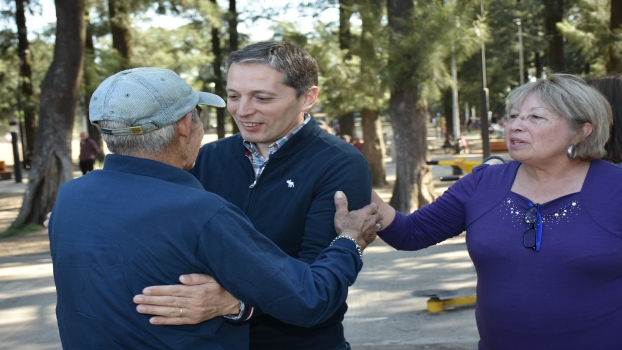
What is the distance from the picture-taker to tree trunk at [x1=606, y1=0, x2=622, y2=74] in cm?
1327

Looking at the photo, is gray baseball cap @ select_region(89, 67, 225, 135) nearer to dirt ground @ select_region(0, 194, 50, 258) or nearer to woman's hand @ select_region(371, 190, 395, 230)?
woman's hand @ select_region(371, 190, 395, 230)

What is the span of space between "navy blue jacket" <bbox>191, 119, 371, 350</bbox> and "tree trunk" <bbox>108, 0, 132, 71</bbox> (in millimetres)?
17111

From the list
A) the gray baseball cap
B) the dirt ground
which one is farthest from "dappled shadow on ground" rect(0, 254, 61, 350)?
the gray baseball cap

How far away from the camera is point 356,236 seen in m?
2.40

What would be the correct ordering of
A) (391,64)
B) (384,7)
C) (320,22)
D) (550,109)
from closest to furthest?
(550,109)
(391,64)
(384,7)
(320,22)

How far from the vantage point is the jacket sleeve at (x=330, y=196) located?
243 cm

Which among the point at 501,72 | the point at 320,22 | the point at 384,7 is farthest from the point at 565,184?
the point at 501,72

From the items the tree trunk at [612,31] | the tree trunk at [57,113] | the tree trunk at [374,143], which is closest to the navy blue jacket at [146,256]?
the tree trunk at [57,113]

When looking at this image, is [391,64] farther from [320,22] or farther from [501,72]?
[501,72]

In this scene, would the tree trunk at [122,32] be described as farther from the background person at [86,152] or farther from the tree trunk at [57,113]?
the tree trunk at [57,113]

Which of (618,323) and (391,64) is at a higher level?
(391,64)

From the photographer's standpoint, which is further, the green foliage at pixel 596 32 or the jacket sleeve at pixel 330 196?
the green foliage at pixel 596 32

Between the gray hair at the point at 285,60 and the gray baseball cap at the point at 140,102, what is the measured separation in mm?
468

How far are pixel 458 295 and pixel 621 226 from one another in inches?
175
